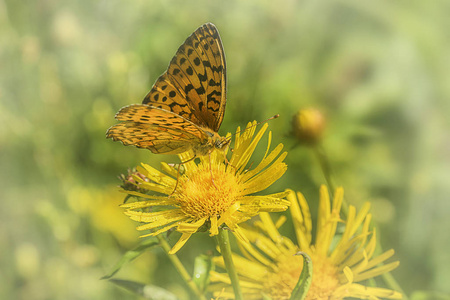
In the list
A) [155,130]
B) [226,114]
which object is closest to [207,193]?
[155,130]

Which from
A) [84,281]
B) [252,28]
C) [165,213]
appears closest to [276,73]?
[252,28]

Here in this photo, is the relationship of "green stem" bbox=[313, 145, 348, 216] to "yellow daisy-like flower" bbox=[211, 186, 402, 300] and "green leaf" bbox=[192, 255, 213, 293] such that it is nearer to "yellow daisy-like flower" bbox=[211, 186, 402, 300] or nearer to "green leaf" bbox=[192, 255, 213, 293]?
"yellow daisy-like flower" bbox=[211, 186, 402, 300]

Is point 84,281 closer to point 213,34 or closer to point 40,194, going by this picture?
point 40,194

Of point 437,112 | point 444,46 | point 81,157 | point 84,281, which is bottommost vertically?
point 84,281

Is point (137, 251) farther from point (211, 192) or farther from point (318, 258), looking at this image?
point (318, 258)

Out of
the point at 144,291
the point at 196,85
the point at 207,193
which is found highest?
the point at 196,85

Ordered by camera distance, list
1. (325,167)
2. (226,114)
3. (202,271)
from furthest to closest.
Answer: (226,114)
(325,167)
(202,271)
